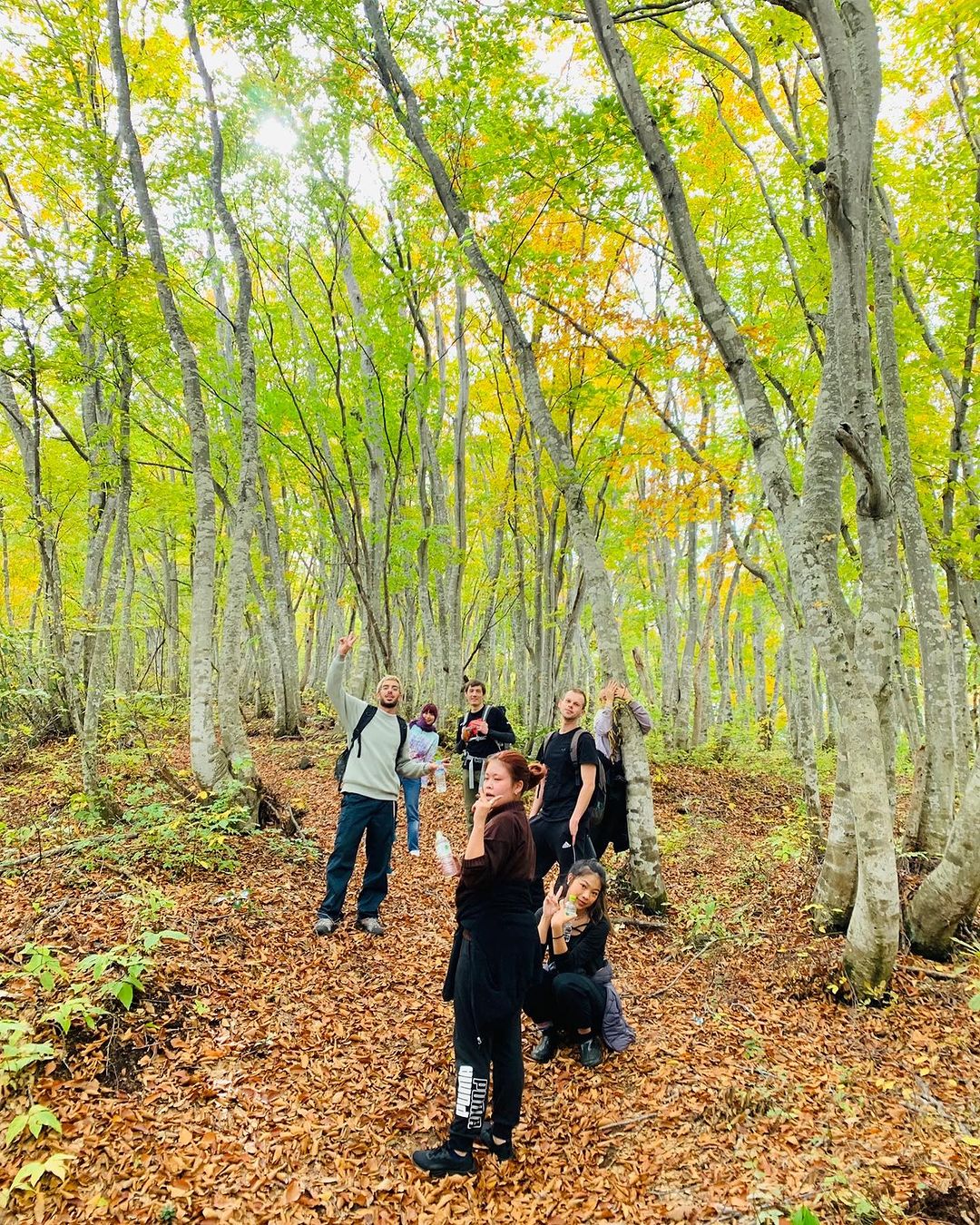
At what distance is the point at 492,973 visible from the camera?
9.55ft

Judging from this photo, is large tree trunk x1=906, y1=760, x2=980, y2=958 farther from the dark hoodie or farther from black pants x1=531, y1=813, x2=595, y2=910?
the dark hoodie

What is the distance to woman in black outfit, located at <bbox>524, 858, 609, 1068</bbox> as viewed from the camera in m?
3.80

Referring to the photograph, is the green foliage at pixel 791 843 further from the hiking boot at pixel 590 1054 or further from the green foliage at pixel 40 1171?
the green foliage at pixel 40 1171

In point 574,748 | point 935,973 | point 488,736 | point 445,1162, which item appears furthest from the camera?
point 488,736

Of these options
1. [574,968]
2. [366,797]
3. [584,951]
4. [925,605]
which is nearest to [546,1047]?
[574,968]

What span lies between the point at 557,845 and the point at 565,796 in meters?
0.39

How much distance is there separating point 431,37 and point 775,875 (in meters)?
10.5

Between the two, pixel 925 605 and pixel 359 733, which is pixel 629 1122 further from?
Answer: pixel 925 605

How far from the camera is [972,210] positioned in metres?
6.72

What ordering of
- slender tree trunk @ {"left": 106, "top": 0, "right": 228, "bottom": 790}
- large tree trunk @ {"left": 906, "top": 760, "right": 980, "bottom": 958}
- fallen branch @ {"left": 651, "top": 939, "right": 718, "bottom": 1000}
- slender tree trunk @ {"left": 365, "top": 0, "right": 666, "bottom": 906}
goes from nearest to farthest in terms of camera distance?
large tree trunk @ {"left": 906, "top": 760, "right": 980, "bottom": 958}
fallen branch @ {"left": 651, "top": 939, "right": 718, "bottom": 1000}
slender tree trunk @ {"left": 365, "top": 0, "right": 666, "bottom": 906}
slender tree trunk @ {"left": 106, "top": 0, "right": 228, "bottom": 790}

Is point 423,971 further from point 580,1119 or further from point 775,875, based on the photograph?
point 775,875

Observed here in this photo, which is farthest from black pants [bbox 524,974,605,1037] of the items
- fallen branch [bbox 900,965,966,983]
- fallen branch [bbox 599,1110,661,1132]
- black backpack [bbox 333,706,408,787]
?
fallen branch [bbox 900,965,966,983]

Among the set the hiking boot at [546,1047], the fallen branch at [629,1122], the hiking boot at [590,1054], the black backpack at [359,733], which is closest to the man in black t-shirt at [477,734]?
the black backpack at [359,733]

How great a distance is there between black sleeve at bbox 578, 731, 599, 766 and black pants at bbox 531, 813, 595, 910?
524 millimetres
